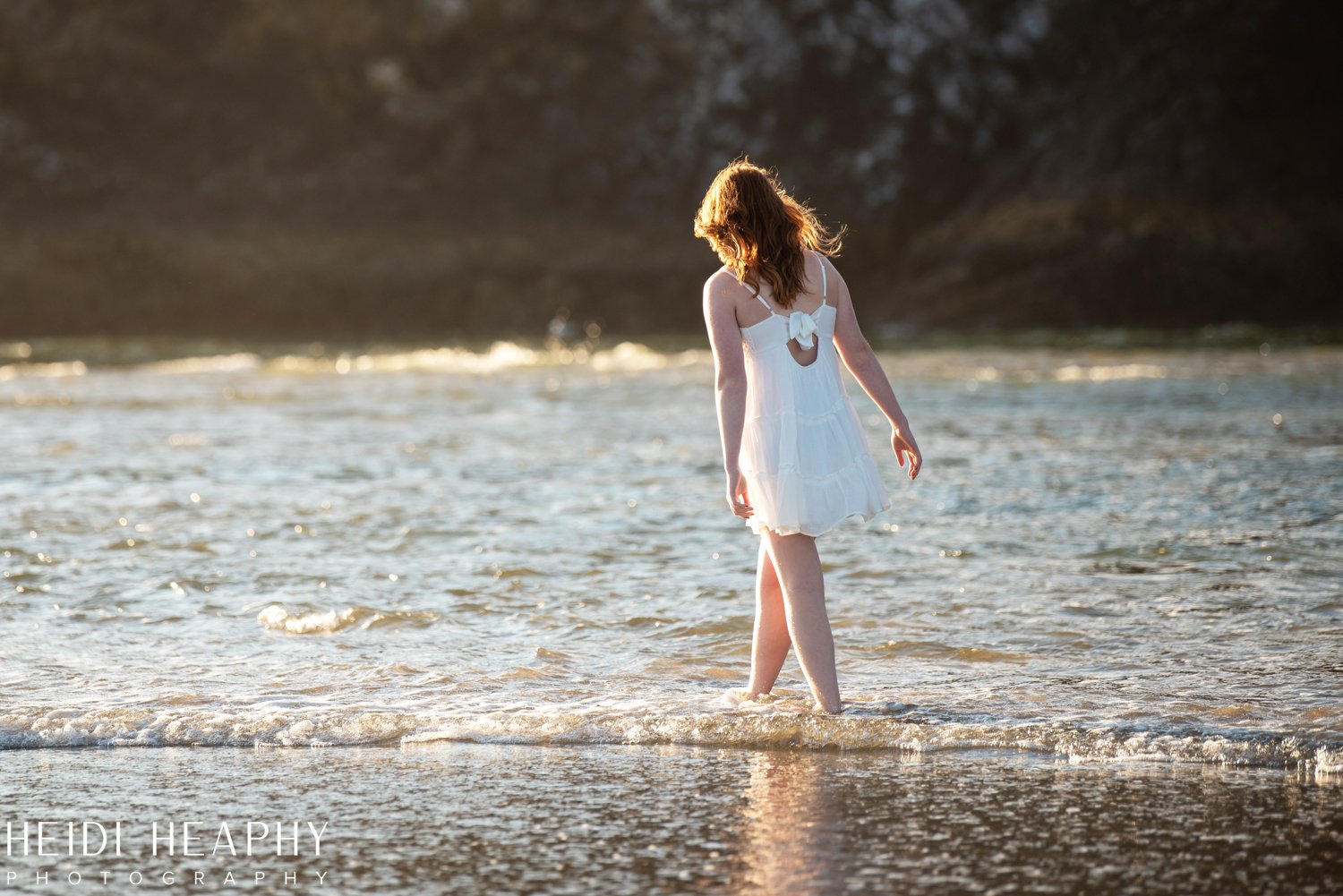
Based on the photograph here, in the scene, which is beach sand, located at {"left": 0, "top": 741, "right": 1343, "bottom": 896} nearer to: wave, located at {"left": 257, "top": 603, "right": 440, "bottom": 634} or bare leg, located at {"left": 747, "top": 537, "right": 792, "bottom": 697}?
bare leg, located at {"left": 747, "top": 537, "right": 792, "bottom": 697}

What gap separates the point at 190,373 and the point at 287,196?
22.7m

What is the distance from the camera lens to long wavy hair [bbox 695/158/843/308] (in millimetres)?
4809

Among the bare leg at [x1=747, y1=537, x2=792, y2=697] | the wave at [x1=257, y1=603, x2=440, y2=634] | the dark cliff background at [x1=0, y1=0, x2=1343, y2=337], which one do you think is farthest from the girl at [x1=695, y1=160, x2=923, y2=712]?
the dark cliff background at [x1=0, y1=0, x2=1343, y2=337]

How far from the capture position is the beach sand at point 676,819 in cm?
355

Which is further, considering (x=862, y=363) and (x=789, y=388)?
(x=862, y=363)

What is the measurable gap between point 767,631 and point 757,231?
1.27 m

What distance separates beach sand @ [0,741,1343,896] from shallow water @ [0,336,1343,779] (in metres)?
0.20

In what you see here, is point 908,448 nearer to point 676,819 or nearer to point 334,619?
point 676,819

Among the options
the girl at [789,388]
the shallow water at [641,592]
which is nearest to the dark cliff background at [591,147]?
the shallow water at [641,592]

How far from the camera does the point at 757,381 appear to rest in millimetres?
4926

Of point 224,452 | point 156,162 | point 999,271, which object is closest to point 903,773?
point 224,452

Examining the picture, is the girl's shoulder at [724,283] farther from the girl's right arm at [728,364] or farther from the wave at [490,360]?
the wave at [490,360]

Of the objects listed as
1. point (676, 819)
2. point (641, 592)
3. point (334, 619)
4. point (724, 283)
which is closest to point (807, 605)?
point (724, 283)

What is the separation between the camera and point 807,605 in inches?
195
